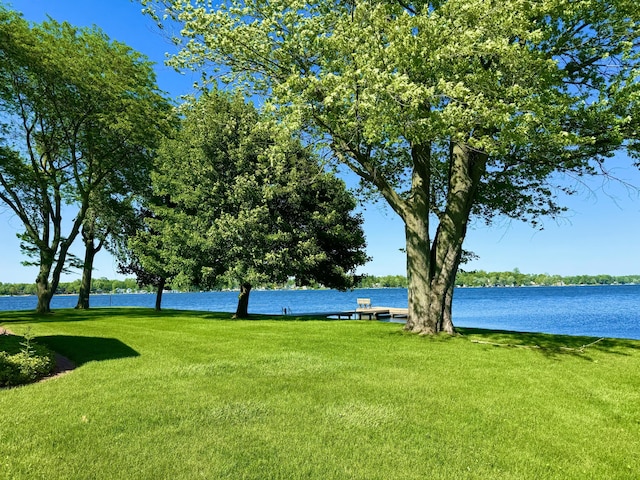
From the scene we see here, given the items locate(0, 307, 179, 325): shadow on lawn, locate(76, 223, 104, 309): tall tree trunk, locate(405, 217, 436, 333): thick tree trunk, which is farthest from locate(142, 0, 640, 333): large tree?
locate(76, 223, 104, 309): tall tree trunk

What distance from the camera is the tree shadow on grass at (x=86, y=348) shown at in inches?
457

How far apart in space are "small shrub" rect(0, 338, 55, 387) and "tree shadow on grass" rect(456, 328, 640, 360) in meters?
12.7

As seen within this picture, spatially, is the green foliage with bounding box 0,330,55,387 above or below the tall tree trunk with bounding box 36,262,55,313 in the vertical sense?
below

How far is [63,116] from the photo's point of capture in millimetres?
27766

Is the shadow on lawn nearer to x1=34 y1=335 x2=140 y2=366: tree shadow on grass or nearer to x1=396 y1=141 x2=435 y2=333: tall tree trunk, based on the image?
x1=34 y1=335 x2=140 y2=366: tree shadow on grass

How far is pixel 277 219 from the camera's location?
22.7 m

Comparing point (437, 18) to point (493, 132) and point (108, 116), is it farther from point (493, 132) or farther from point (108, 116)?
point (108, 116)

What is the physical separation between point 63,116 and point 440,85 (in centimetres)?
2621

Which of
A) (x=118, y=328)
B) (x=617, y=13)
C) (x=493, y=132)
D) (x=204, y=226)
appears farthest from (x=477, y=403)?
(x=204, y=226)

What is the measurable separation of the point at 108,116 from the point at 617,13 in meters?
27.0

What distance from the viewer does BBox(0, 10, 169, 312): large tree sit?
84.4 feet

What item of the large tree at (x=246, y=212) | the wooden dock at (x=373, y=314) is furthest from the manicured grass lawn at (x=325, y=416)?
the wooden dock at (x=373, y=314)

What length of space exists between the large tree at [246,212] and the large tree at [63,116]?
259 inches

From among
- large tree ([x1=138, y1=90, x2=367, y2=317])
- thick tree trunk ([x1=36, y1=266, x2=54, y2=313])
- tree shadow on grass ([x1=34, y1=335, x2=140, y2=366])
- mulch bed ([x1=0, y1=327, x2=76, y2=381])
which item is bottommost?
mulch bed ([x1=0, y1=327, x2=76, y2=381])
